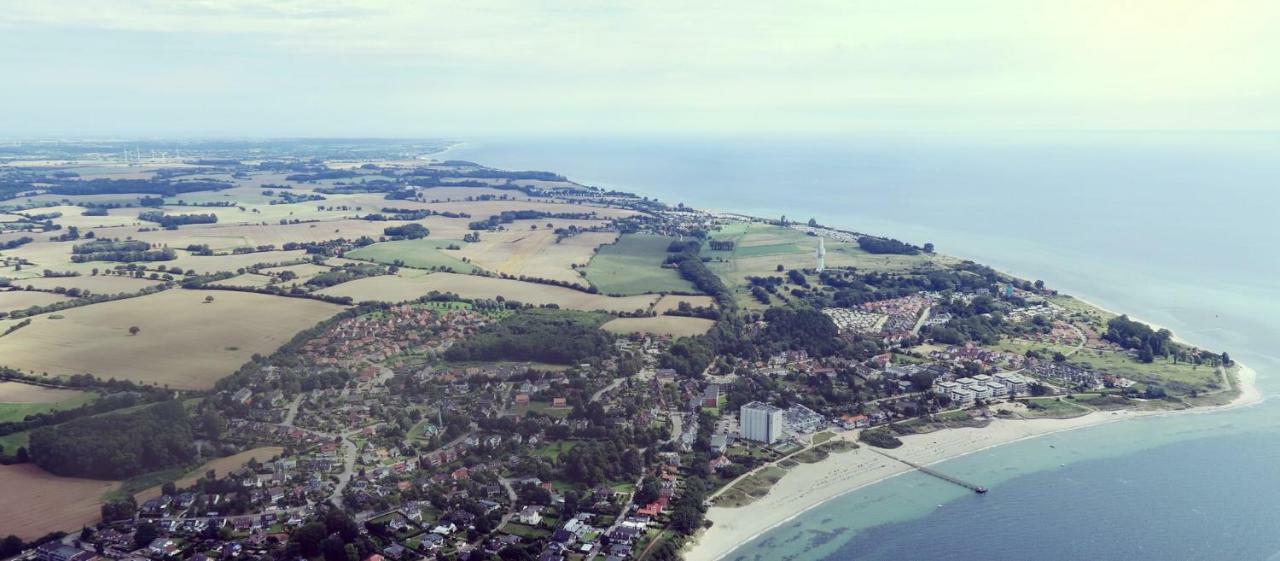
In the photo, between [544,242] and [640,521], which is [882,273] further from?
[640,521]

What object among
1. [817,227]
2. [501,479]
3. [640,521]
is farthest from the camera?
[817,227]

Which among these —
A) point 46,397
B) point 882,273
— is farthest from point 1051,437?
point 46,397

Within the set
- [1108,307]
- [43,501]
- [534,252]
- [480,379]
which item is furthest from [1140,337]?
[43,501]

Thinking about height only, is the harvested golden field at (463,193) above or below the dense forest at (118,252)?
above

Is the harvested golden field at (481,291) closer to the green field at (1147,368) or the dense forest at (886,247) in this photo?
the green field at (1147,368)

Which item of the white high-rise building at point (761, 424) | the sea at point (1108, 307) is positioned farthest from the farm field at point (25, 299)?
the sea at point (1108, 307)

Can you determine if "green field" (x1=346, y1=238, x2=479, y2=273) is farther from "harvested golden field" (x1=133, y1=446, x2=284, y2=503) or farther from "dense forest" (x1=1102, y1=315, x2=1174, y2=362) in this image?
"dense forest" (x1=1102, y1=315, x2=1174, y2=362)

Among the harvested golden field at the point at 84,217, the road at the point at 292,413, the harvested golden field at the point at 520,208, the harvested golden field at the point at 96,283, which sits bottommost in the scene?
the road at the point at 292,413
